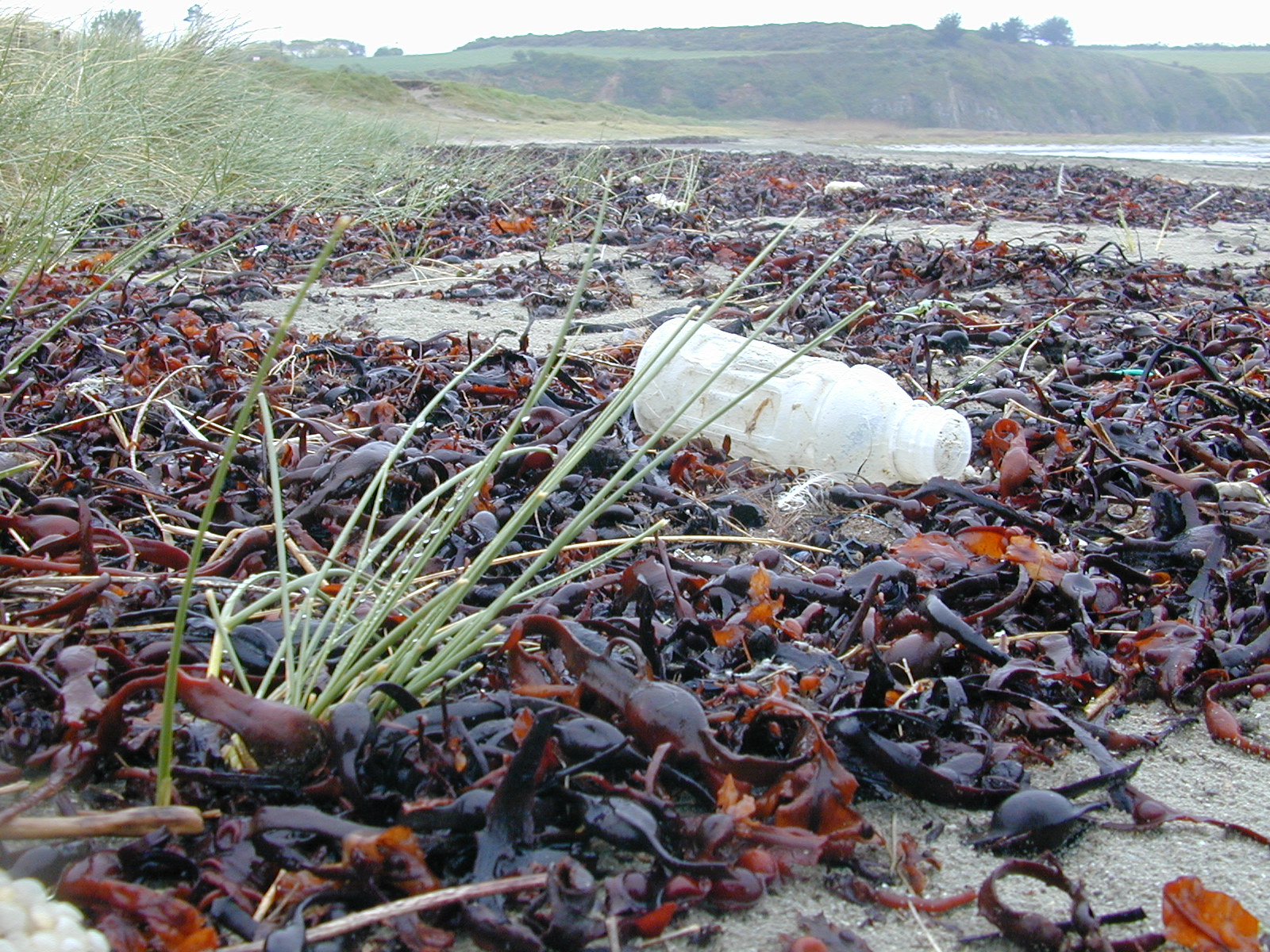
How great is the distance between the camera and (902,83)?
6006 cm

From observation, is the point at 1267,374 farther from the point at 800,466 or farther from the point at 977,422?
the point at 800,466

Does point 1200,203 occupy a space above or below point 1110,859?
above

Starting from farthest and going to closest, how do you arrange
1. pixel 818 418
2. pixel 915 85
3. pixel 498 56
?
pixel 498 56 < pixel 915 85 < pixel 818 418

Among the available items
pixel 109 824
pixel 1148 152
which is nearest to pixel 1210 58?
pixel 1148 152

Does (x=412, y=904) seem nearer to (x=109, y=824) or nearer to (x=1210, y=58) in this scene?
(x=109, y=824)

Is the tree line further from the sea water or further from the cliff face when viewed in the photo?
the sea water

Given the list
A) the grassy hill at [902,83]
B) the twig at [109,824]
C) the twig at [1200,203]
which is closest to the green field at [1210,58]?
the grassy hill at [902,83]

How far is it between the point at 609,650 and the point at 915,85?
66.3 meters

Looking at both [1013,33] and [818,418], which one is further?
[1013,33]

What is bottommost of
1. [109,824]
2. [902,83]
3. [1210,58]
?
[109,824]

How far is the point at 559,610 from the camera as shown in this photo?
1.43m

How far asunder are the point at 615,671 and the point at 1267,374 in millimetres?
2669

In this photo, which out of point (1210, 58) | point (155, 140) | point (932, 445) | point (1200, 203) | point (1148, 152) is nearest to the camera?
point (932, 445)

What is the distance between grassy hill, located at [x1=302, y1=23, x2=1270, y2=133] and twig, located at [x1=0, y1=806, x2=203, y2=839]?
6046 centimetres
